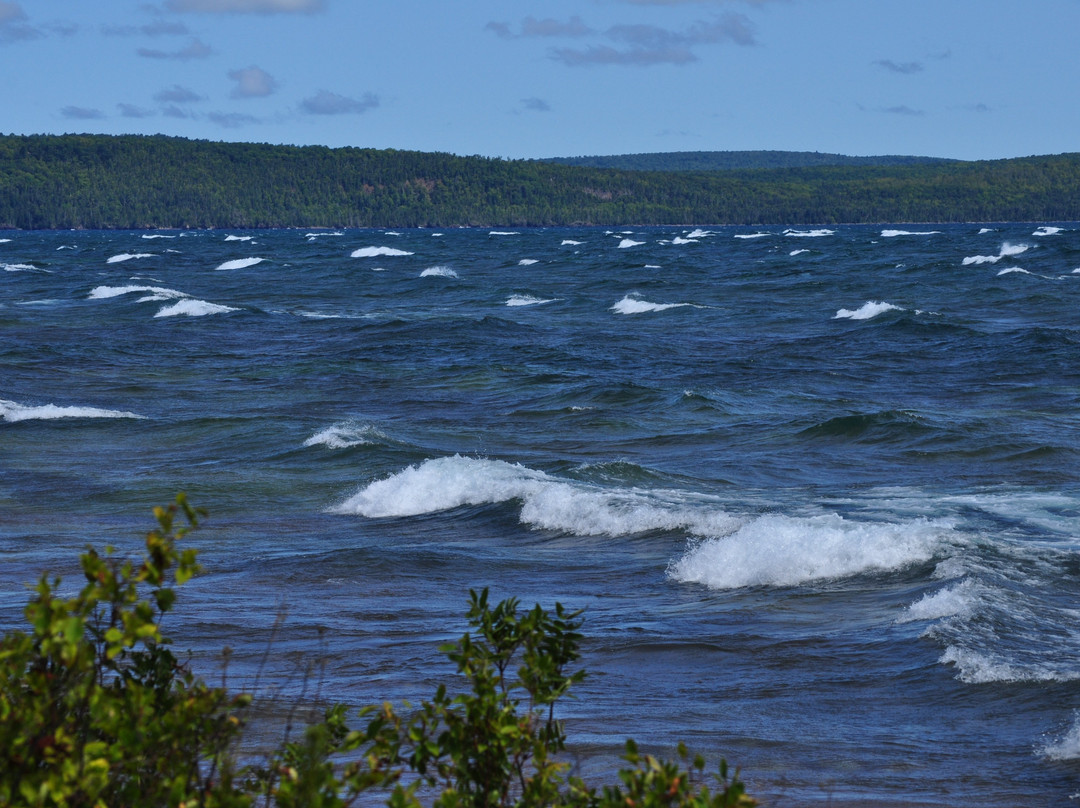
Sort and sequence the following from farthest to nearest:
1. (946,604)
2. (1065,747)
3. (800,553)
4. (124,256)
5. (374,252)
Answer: (374,252), (124,256), (800,553), (946,604), (1065,747)

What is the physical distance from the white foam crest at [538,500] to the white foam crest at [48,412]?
24.3ft

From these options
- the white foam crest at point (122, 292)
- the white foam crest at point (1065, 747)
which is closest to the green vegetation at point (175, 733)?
the white foam crest at point (1065, 747)

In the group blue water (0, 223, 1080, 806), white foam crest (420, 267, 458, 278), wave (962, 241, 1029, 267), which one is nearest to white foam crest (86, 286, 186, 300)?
blue water (0, 223, 1080, 806)

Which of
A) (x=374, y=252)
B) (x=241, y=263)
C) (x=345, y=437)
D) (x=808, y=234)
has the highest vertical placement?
(x=808, y=234)

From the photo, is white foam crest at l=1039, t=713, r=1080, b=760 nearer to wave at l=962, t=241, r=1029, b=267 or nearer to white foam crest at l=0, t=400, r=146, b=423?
white foam crest at l=0, t=400, r=146, b=423

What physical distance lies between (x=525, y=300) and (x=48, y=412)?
86.7 ft

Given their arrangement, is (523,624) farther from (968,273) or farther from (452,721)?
(968,273)

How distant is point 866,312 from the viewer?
35.8 meters

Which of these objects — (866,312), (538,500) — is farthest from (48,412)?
(866,312)

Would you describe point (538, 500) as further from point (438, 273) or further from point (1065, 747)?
point (438, 273)

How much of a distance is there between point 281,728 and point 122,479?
32.4 ft

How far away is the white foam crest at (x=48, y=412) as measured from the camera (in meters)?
19.8

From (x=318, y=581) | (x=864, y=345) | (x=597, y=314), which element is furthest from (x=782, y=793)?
(x=597, y=314)

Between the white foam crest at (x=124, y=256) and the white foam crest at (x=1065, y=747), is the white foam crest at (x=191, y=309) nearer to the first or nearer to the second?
the white foam crest at (x=1065, y=747)
